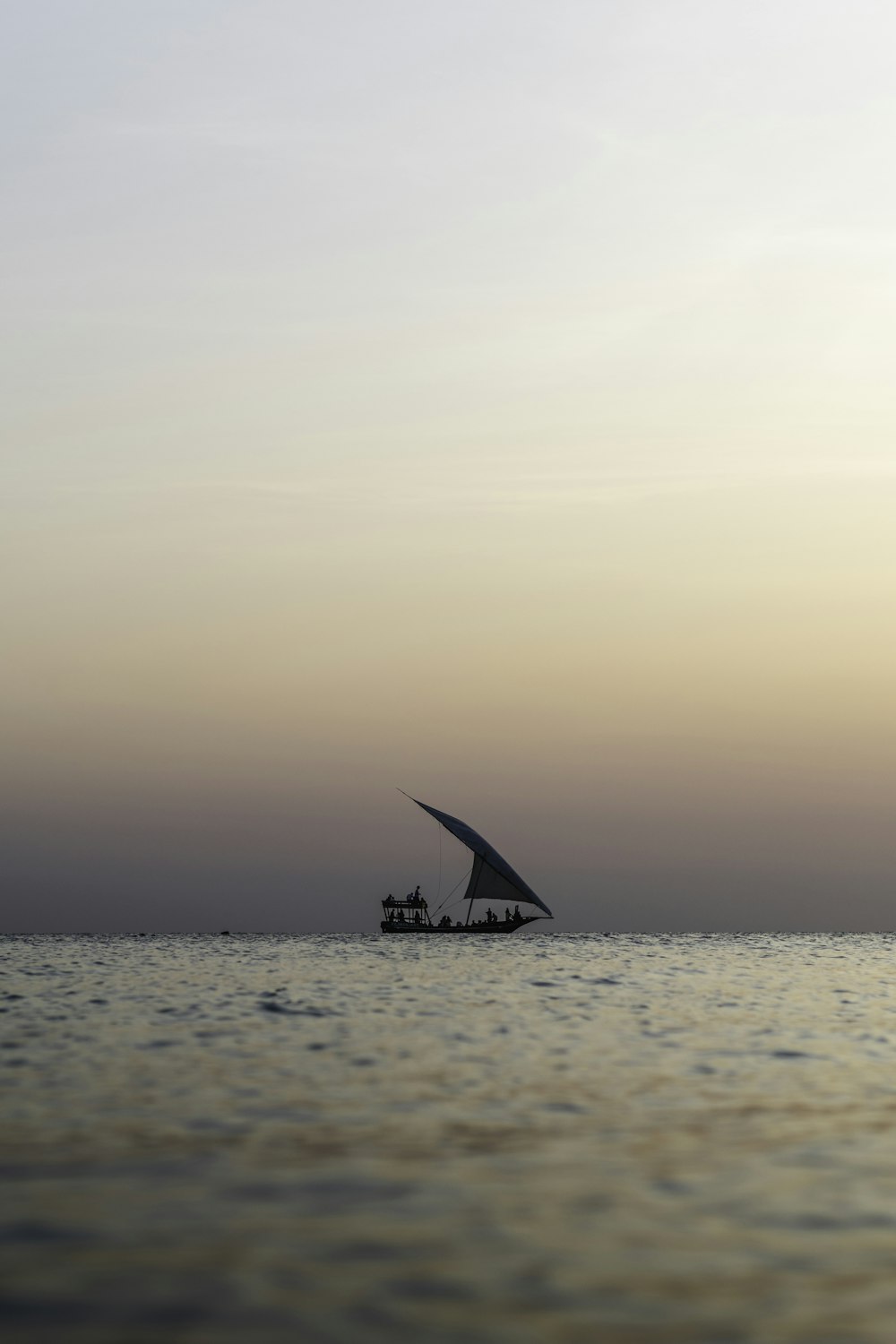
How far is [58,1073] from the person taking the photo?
902 inches

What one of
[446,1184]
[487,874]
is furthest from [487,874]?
[446,1184]

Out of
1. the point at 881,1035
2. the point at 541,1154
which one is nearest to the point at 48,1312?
the point at 541,1154

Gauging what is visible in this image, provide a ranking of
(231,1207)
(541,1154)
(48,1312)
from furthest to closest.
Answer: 1. (541,1154)
2. (231,1207)
3. (48,1312)

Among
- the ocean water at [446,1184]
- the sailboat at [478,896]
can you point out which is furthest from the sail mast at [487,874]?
the ocean water at [446,1184]

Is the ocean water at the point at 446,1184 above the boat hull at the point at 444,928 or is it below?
above

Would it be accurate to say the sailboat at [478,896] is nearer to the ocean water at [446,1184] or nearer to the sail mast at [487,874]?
the sail mast at [487,874]

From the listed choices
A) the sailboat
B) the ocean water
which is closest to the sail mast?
the sailboat

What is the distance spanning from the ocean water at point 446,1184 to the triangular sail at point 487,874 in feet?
403

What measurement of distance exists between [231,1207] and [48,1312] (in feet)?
11.5

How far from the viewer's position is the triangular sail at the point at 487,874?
154750 millimetres

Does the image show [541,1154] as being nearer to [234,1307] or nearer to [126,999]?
[234,1307]

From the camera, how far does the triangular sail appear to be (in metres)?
155

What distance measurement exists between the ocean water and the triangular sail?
123m

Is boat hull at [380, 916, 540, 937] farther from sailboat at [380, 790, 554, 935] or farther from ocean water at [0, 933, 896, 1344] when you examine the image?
ocean water at [0, 933, 896, 1344]
